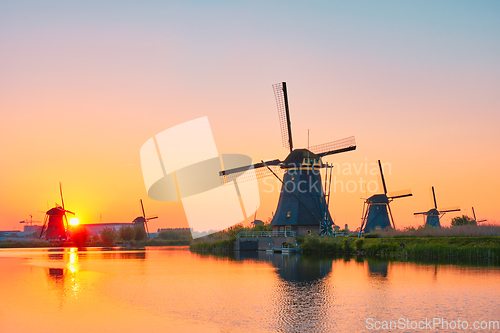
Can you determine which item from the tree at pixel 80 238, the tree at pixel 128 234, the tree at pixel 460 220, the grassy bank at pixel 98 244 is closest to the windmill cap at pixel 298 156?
the tree at pixel 460 220

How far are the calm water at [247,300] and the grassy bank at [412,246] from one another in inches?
275

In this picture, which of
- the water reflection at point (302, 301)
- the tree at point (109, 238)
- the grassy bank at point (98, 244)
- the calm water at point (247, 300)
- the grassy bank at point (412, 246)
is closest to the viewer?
the water reflection at point (302, 301)

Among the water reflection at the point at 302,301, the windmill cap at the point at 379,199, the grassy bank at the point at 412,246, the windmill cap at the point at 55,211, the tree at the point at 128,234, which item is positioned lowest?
the water reflection at the point at 302,301

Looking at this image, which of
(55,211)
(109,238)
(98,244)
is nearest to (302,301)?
(109,238)

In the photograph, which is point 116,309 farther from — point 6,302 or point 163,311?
point 6,302

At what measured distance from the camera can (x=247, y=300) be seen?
Answer: 17.9m

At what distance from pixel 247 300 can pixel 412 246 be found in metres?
24.1

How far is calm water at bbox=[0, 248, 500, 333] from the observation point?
551 inches

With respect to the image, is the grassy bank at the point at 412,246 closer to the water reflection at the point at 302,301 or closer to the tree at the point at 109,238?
the water reflection at the point at 302,301

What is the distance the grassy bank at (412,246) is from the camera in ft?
111

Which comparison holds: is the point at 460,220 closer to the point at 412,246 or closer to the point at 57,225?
the point at 412,246

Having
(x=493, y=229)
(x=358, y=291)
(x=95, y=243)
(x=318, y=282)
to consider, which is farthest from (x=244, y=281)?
(x=95, y=243)

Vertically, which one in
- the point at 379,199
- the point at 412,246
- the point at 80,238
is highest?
the point at 379,199

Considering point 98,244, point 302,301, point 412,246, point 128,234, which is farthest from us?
point 98,244
